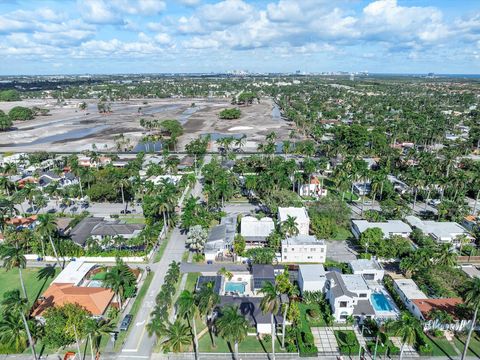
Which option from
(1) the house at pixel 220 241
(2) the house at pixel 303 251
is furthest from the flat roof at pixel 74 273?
(2) the house at pixel 303 251

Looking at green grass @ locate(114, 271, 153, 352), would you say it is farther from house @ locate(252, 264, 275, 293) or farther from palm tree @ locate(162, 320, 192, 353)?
house @ locate(252, 264, 275, 293)

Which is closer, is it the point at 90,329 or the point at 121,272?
the point at 90,329

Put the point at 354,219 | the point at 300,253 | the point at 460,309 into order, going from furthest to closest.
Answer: the point at 354,219 < the point at 300,253 < the point at 460,309

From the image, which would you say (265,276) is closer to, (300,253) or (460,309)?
(300,253)

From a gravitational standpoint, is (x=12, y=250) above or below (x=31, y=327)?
above

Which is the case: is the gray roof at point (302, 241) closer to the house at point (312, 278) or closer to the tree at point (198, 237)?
the house at point (312, 278)

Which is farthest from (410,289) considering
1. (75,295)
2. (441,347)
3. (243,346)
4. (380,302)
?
(75,295)

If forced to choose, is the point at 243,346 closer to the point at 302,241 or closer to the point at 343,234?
the point at 302,241

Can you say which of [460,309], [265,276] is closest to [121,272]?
[265,276]
